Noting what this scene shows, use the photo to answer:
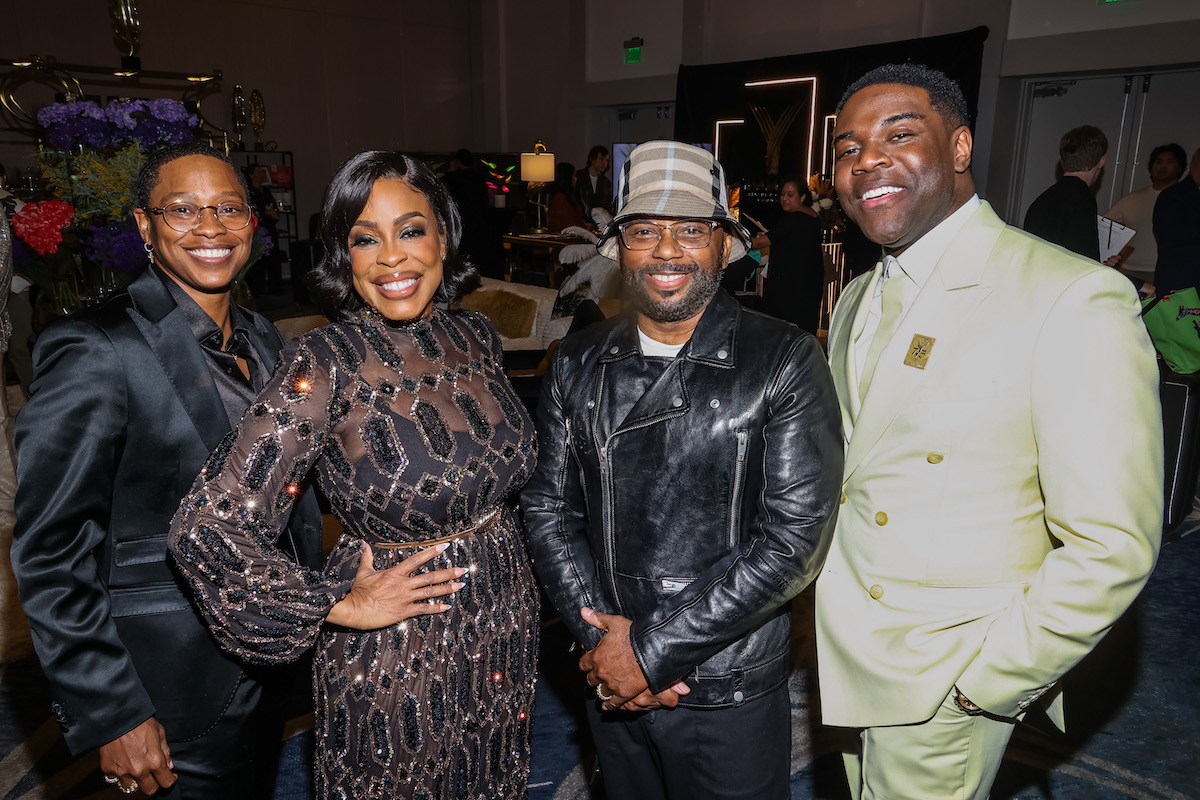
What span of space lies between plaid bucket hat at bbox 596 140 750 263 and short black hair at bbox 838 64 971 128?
33 centimetres

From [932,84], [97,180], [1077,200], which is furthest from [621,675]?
[1077,200]

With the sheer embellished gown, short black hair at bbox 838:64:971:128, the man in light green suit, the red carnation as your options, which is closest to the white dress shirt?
the man in light green suit

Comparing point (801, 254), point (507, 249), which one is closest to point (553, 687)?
point (801, 254)

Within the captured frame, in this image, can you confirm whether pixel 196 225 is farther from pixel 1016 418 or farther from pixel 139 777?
pixel 1016 418

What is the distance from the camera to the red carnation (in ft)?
7.45

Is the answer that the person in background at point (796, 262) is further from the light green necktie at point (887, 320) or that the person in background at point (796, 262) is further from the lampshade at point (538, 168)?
the lampshade at point (538, 168)

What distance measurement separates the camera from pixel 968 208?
4.95 ft

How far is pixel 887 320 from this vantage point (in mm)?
1557

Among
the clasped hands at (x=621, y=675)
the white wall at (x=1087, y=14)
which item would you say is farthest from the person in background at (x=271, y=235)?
the clasped hands at (x=621, y=675)

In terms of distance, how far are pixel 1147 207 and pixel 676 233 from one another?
23.9ft

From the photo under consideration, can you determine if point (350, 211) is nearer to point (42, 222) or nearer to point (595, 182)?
point (42, 222)

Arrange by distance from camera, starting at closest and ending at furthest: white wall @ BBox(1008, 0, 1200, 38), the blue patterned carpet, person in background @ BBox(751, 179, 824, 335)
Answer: the blue patterned carpet → person in background @ BBox(751, 179, 824, 335) → white wall @ BBox(1008, 0, 1200, 38)

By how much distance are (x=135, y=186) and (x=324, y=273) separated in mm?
805

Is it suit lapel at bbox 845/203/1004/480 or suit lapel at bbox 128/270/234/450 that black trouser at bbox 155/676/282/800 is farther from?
suit lapel at bbox 845/203/1004/480
